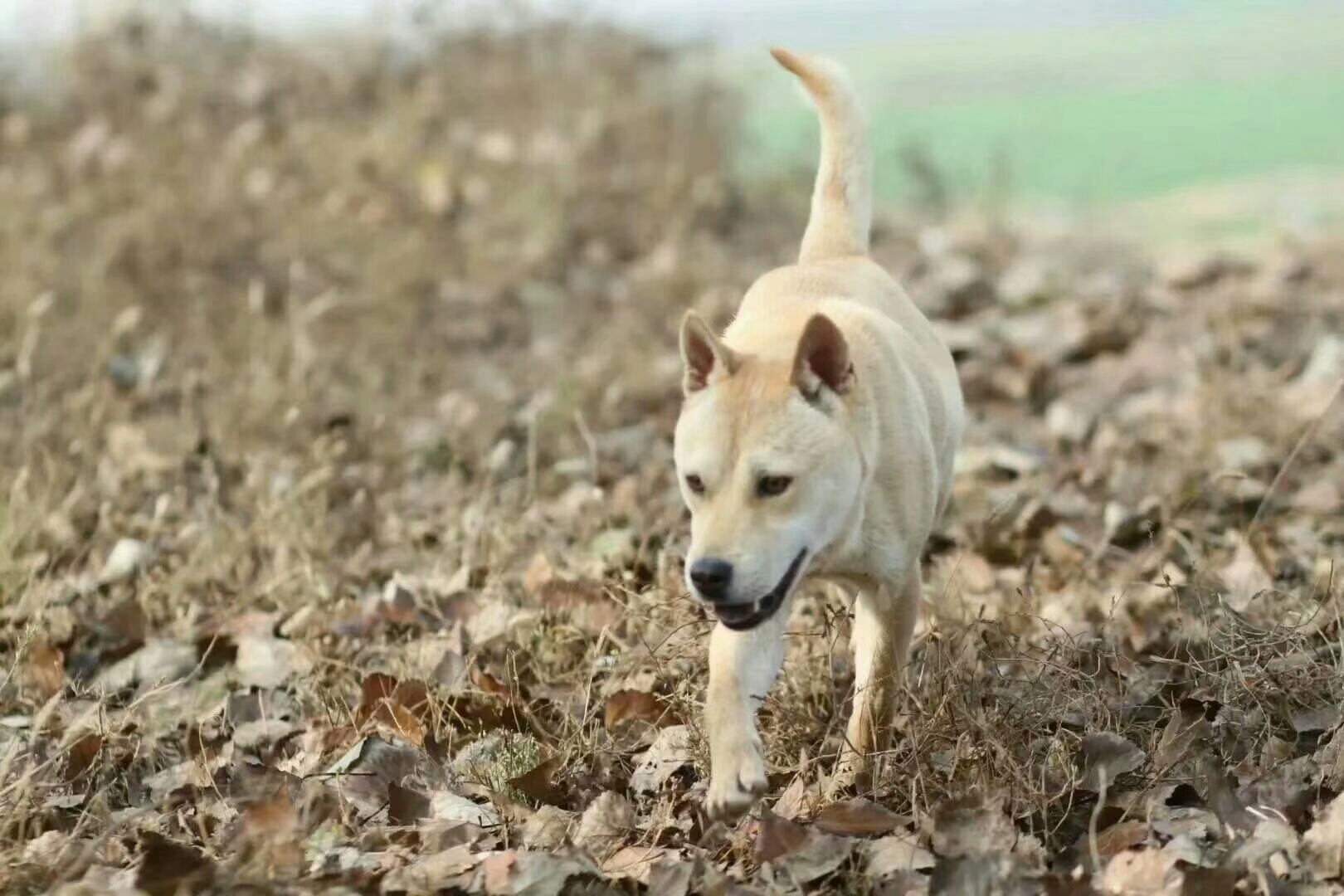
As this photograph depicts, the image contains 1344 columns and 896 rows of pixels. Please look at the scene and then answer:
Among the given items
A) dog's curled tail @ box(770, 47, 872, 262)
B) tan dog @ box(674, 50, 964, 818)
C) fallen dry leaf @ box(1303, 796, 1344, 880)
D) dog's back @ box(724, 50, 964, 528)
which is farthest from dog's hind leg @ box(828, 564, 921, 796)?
dog's curled tail @ box(770, 47, 872, 262)

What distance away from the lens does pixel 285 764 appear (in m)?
3.55

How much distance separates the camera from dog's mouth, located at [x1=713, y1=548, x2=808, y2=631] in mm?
3041

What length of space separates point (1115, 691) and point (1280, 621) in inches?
16.0

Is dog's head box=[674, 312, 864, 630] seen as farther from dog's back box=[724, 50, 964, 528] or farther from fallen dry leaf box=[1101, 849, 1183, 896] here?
fallen dry leaf box=[1101, 849, 1183, 896]

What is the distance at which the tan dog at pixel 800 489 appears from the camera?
3078mm

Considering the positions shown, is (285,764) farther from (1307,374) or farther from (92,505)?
(1307,374)

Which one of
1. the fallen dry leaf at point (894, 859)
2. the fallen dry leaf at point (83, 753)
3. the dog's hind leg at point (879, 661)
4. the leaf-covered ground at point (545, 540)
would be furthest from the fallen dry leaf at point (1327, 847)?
the fallen dry leaf at point (83, 753)

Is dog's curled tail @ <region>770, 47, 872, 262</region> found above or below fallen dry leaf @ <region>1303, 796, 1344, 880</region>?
above

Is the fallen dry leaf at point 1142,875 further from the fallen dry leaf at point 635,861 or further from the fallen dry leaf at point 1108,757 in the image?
the fallen dry leaf at point 635,861

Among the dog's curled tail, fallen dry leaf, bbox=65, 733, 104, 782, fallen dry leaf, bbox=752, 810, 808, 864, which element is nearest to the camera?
fallen dry leaf, bbox=752, 810, 808, 864

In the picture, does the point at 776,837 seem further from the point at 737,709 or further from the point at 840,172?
the point at 840,172

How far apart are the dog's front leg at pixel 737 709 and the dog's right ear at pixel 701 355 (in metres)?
0.49

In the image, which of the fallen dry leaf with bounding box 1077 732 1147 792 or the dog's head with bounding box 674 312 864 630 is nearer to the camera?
the dog's head with bounding box 674 312 864 630

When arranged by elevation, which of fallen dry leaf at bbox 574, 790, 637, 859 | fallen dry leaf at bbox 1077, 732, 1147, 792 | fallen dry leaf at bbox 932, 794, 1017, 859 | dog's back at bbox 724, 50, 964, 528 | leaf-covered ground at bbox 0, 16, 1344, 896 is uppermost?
dog's back at bbox 724, 50, 964, 528
